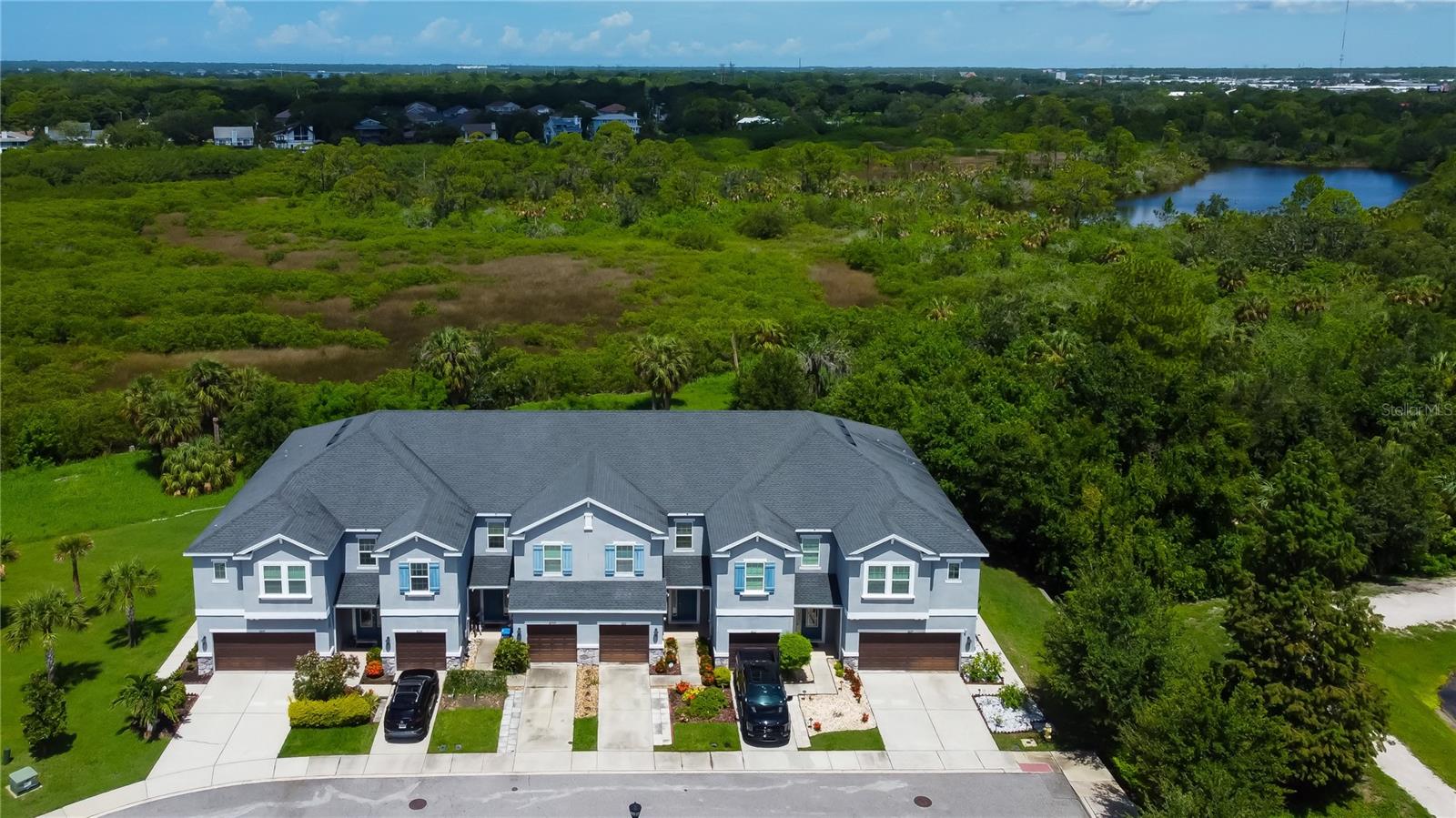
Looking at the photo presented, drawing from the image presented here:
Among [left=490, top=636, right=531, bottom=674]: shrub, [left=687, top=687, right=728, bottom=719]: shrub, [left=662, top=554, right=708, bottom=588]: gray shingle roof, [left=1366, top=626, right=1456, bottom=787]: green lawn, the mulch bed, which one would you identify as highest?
[left=662, top=554, right=708, bottom=588]: gray shingle roof

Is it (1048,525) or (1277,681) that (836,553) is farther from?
(1277,681)

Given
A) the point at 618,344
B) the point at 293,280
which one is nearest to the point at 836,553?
the point at 618,344

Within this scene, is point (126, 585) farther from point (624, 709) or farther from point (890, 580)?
point (890, 580)

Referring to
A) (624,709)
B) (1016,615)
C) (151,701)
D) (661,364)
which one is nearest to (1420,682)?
(1016,615)

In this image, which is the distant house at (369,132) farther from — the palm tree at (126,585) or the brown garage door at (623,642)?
the brown garage door at (623,642)

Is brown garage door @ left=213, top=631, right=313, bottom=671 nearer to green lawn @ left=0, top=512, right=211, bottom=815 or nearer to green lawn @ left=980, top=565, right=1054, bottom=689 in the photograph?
green lawn @ left=0, top=512, right=211, bottom=815

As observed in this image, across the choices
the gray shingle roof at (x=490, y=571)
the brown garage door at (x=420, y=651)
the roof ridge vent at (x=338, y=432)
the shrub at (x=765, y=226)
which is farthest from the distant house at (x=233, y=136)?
the brown garage door at (x=420, y=651)

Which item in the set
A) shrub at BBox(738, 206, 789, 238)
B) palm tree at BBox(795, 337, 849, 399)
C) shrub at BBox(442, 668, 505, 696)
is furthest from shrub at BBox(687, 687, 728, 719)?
shrub at BBox(738, 206, 789, 238)
